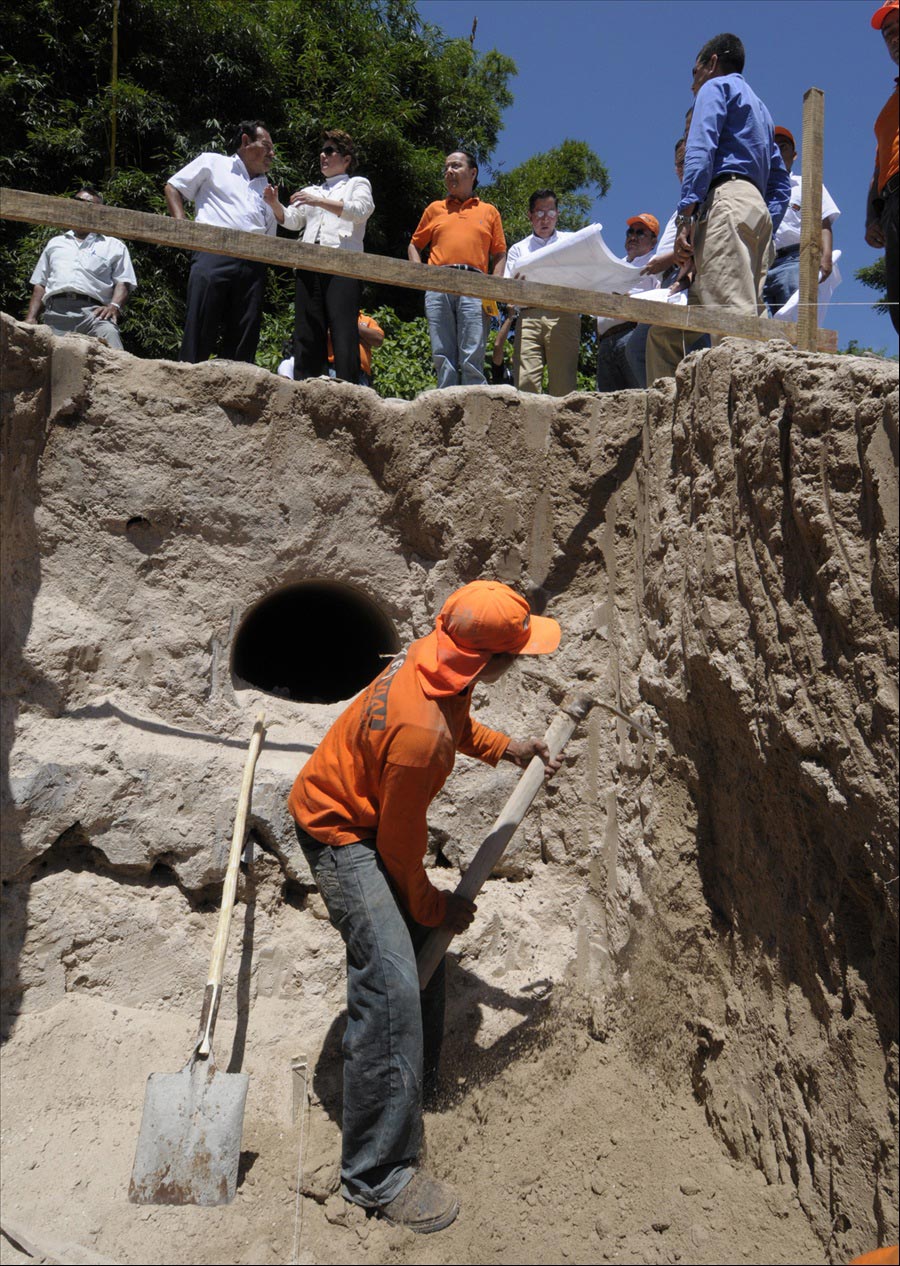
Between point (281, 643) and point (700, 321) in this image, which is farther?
point (281, 643)

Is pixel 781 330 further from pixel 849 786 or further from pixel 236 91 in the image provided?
pixel 236 91

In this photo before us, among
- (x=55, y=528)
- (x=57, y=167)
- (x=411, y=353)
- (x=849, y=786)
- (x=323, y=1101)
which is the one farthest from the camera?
(x=57, y=167)

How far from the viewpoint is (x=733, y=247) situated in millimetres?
4289

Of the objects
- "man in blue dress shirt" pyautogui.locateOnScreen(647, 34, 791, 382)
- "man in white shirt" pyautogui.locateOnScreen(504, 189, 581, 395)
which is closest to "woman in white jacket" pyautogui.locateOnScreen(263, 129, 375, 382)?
"man in white shirt" pyautogui.locateOnScreen(504, 189, 581, 395)

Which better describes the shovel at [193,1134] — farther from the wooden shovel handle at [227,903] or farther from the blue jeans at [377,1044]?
the blue jeans at [377,1044]

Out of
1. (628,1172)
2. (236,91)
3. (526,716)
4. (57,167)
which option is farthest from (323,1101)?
(236,91)

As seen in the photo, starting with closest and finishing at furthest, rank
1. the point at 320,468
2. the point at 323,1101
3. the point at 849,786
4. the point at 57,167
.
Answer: the point at 849,786 → the point at 323,1101 → the point at 320,468 → the point at 57,167

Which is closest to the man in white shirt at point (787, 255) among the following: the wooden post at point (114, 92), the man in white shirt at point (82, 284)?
the man in white shirt at point (82, 284)

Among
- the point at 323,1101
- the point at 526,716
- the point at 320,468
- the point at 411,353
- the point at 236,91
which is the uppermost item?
the point at 236,91

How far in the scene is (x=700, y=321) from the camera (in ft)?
13.2

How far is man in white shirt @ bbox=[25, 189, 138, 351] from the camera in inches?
206

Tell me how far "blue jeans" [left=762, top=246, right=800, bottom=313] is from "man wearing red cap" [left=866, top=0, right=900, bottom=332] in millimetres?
1211

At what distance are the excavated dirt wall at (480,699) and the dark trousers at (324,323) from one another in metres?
0.82

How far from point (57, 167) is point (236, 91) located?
2094mm
